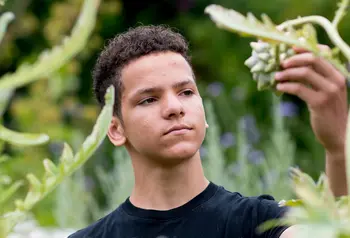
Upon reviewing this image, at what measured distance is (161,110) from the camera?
79.8 inches

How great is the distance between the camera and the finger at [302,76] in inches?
52.5

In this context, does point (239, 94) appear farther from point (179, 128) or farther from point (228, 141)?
point (179, 128)

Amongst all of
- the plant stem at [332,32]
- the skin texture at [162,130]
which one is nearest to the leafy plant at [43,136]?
the plant stem at [332,32]

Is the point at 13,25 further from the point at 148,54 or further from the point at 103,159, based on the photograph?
the point at 148,54

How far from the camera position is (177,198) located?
214cm

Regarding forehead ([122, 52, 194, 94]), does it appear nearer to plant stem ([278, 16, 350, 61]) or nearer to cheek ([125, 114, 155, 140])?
cheek ([125, 114, 155, 140])

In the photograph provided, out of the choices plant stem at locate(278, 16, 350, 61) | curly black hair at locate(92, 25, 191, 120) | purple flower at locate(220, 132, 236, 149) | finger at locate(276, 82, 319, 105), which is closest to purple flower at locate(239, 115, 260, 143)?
purple flower at locate(220, 132, 236, 149)

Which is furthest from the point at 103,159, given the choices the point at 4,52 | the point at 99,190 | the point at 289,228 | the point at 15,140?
the point at 15,140

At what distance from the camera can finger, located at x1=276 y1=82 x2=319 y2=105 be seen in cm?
135

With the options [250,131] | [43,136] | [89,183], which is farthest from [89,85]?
[43,136]

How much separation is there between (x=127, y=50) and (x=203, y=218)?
50 cm

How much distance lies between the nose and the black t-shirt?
258 mm

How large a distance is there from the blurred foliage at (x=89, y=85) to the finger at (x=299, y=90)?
4768mm

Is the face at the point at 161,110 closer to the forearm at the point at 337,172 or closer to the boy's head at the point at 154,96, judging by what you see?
the boy's head at the point at 154,96
